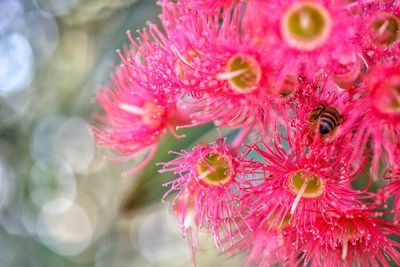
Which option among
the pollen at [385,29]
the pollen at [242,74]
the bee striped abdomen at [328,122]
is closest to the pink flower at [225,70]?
the pollen at [242,74]

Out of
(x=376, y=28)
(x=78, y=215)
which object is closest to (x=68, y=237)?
(x=78, y=215)

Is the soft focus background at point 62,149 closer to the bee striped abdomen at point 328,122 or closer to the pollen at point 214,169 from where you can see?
the pollen at point 214,169

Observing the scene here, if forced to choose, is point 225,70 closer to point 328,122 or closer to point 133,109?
point 328,122

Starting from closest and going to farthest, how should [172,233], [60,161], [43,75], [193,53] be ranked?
[193,53], [43,75], [60,161], [172,233]

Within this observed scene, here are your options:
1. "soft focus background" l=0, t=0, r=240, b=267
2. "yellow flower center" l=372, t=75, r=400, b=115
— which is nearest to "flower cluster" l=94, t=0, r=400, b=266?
"yellow flower center" l=372, t=75, r=400, b=115

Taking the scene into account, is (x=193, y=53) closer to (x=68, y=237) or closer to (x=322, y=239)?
(x=322, y=239)

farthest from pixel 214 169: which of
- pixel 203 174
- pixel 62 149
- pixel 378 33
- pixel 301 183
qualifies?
pixel 62 149

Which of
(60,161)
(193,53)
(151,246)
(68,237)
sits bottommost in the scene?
(151,246)
